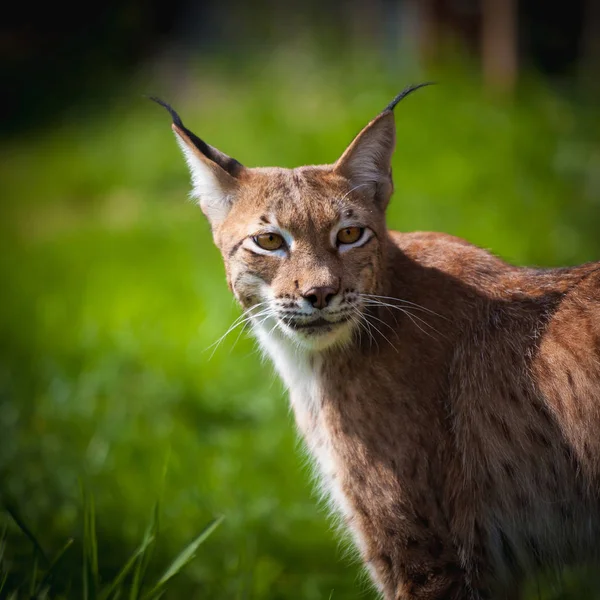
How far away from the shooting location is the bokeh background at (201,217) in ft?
16.4

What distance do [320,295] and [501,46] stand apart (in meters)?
7.14

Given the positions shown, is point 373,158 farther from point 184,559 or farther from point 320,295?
point 184,559

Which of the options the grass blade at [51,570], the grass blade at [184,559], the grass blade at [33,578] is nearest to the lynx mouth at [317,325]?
the grass blade at [184,559]

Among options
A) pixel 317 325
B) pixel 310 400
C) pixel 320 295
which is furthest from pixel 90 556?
pixel 320 295

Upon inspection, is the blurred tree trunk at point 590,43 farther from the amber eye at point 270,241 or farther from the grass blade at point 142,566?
the grass blade at point 142,566

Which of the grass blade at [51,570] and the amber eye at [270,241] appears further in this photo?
the amber eye at [270,241]

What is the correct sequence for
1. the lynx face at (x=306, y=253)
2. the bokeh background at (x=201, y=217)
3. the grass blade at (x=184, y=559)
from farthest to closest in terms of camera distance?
the bokeh background at (x=201, y=217), the lynx face at (x=306, y=253), the grass blade at (x=184, y=559)

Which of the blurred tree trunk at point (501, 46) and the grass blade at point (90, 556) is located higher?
the blurred tree trunk at point (501, 46)

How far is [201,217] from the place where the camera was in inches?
386

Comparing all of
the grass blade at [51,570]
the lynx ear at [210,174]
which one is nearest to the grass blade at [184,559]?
the grass blade at [51,570]

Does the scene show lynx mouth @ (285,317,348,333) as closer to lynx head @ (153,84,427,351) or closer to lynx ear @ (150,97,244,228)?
lynx head @ (153,84,427,351)

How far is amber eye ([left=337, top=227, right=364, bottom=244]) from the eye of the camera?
3.75 meters

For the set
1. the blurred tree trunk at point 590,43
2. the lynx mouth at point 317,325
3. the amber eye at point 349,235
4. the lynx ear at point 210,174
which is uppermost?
the blurred tree trunk at point 590,43

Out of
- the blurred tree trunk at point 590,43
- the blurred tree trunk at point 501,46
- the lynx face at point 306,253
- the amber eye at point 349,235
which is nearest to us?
the lynx face at point 306,253
